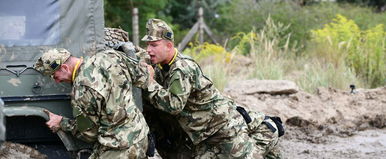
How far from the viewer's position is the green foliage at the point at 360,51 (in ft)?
43.4

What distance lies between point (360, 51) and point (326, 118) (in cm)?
309

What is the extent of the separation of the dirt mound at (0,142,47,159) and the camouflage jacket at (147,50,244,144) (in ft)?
3.28

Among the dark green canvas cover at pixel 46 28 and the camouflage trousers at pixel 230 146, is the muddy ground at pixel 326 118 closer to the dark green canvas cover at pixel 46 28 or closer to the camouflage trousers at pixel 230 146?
the camouflage trousers at pixel 230 146

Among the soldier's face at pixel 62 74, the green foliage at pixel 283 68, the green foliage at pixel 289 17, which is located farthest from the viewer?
the green foliage at pixel 289 17

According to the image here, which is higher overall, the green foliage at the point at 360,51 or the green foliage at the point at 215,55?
the green foliage at the point at 360,51

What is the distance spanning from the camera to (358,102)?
11.2 meters

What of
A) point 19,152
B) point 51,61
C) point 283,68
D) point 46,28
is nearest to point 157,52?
point 46,28

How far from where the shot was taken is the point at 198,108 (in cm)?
630

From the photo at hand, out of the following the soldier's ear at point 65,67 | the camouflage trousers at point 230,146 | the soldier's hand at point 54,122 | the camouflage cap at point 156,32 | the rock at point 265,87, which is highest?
the camouflage cap at point 156,32

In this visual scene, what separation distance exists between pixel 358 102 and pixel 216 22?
14.2 meters

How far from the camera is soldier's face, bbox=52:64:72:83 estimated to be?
17.5 feet

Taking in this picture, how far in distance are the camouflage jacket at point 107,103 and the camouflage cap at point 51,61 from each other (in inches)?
5.9

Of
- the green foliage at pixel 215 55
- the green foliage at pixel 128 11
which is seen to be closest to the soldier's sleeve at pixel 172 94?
the green foliage at pixel 215 55

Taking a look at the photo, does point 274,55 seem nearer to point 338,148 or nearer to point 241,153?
point 338,148
